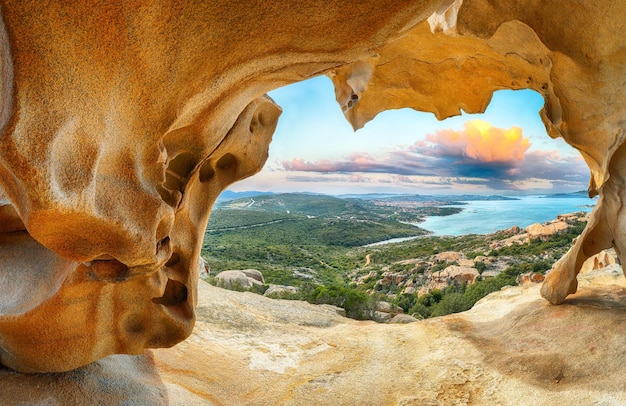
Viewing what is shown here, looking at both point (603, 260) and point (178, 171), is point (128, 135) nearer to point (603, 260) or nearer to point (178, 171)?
point (178, 171)

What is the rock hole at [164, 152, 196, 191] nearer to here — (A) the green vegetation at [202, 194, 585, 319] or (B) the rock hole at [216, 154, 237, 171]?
(B) the rock hole at [216, 154, 237, 171]

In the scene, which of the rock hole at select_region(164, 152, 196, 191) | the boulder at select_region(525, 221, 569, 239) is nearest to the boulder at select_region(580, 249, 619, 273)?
the rock hole at select_region(164, 152, 196, 191)

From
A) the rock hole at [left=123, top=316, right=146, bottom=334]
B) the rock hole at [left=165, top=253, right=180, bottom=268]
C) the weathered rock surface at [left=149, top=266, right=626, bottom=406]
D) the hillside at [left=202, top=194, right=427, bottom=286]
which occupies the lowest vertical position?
the hillside at [left=202, top=194, right=427, bottom=286]

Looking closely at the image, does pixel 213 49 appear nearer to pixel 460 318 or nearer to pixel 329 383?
pixel 329 383

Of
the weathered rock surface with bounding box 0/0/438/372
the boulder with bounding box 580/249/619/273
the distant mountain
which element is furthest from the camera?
the distant mountain

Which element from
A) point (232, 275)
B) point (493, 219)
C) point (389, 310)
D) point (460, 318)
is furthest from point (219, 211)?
point (460, 318)

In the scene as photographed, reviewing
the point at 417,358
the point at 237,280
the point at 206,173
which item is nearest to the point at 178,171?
the point at 206,173

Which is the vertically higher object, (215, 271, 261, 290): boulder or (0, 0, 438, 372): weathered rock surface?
(0, 0, 438, 372): weathered rock surface
